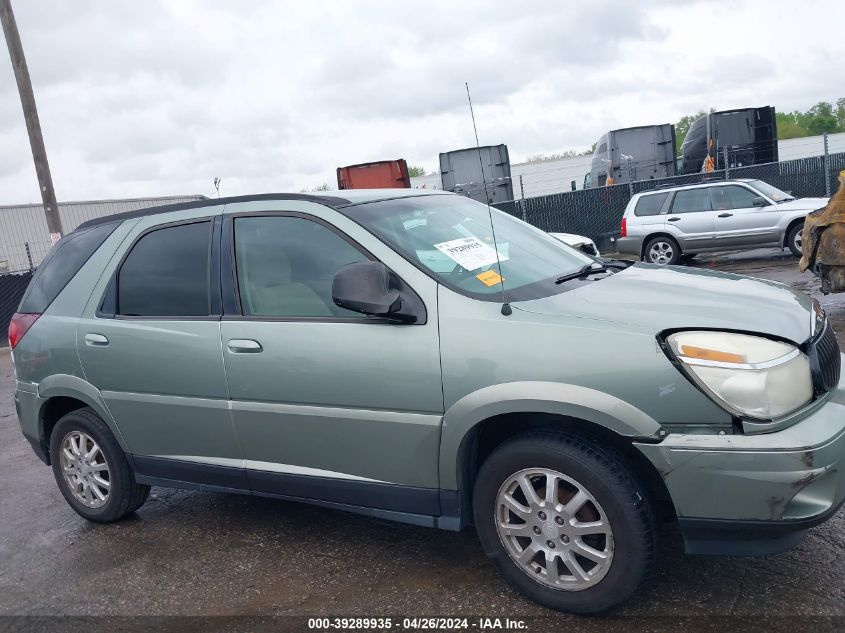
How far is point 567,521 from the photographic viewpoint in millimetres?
2922

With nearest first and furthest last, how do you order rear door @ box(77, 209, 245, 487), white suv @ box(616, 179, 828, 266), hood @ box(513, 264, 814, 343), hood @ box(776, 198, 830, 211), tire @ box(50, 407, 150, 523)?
hood @ box(513, 264, 814, 343) < rear door @ box(77, 209, 245, 487) < tire @ box(50, 407, 150, 523) < hood @ box(776, 198, 830, 211) < white suv @ box(616, 179, 828, 266)

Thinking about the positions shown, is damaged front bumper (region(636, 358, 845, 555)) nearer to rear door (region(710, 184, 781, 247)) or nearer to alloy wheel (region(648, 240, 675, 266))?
rear door (region(710, 184, 781, 247))

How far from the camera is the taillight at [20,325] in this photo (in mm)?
4617

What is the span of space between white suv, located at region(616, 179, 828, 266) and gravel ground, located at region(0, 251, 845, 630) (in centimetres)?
1139

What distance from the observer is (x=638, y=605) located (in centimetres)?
305

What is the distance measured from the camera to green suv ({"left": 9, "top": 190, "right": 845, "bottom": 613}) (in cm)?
270

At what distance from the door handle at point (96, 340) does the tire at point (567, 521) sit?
2.25 m

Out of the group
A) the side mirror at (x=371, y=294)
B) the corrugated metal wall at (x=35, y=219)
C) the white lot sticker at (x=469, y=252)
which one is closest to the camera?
the side mirror at (x=371, y=294)

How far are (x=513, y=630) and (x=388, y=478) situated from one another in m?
0.79

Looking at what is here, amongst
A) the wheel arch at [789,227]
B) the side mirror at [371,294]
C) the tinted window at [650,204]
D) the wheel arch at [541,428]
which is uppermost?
the side mirror at [371,294]

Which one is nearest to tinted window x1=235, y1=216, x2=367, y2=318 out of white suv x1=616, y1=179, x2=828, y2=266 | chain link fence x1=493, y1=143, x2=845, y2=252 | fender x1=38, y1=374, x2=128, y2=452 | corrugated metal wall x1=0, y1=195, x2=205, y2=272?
fender x1=38, y1=374, x2=128, y2=452

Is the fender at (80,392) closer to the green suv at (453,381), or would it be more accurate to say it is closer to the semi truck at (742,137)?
the green suv at (453,381)

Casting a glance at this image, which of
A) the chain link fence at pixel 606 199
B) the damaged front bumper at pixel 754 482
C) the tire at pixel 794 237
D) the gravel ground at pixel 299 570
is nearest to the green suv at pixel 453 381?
the damaged front bumper at pixel 754 482

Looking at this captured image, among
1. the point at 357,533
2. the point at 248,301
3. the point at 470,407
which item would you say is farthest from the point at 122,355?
the point at 470,407
